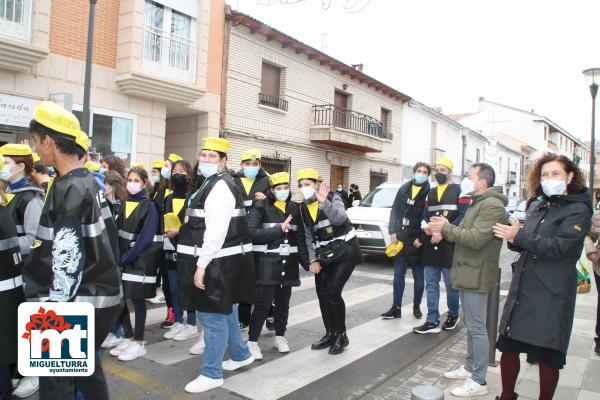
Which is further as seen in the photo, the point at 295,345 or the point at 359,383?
the point at 295,345

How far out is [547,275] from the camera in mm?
3309

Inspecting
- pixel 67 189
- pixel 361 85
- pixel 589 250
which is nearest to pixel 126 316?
pixel 67 189

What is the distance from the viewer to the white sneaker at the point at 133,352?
4.54 metres

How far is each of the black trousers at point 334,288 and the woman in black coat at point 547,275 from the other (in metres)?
1.66

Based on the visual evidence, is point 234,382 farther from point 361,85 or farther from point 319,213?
point 361,85

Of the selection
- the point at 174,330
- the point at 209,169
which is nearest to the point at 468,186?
the point at 209,169

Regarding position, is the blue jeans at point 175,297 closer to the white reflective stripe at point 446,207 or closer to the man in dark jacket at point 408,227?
the man in dark jacket at point 408,227

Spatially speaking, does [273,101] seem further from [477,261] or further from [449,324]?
[477,261]

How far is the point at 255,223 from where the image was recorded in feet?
15.8

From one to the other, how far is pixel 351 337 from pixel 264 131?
1198cm

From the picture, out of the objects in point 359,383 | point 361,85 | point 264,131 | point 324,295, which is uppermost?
point 361,85

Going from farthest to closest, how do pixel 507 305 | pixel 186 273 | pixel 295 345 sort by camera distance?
1. pixel 295 345
2. pixel 186 273
3. pixel 507 305

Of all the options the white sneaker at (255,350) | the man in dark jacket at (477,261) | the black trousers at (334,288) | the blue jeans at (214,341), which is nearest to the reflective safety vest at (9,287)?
the blue jeans at (214,341)

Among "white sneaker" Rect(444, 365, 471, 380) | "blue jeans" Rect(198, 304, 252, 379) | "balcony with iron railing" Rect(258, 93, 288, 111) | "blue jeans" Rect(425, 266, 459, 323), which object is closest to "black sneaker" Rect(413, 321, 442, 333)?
"blue jeans" Rect(425, 266, 459, 323)
